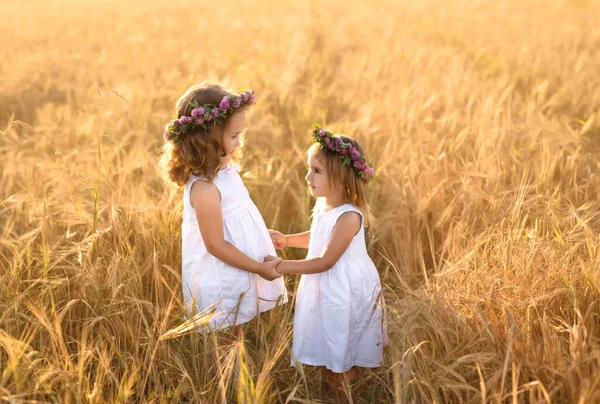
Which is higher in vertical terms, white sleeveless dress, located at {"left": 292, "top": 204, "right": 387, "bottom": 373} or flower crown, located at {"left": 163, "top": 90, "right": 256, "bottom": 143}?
flower crown, located at {"left": 163, "top": 90, "right": 256, "bottom": 143}

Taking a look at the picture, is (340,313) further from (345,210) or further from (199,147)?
(199,147)

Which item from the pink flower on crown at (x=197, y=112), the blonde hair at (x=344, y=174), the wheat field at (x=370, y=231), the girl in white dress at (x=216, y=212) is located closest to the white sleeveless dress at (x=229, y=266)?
the girl in white dress at (x=216, y=212)

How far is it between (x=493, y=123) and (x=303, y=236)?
176cm

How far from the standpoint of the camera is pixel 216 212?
7.47 ft

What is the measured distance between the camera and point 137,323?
217 cm

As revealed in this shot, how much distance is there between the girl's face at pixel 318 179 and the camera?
2.38m

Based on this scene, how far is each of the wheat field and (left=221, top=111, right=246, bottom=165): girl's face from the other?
50cm

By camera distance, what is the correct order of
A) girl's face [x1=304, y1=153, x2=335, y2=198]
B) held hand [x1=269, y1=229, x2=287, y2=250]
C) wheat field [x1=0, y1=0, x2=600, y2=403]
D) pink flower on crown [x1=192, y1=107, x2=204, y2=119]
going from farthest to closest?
held hand [x1=269, y1=229, x2=287, y2=250] < girl's face [x1=304, y1=153, x2=335, y2=198] < pink flower on crown [x1=192, y1=107, x2=204, y2=119] < wheat field [x1=0, y1=0, x2=600, y2=403]

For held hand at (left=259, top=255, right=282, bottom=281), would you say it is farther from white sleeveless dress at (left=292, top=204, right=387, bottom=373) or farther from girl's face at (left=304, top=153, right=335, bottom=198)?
girl's face at (left=304, top=153, right=335, bottom=198)

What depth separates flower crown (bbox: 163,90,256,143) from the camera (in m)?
2.27

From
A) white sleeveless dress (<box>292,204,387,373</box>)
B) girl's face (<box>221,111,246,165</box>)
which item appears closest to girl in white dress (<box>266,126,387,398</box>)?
white sleeveless dress (<box>292,204,387,373</box>)

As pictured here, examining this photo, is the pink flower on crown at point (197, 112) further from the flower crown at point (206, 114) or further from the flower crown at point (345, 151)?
the flower crown at point (345, 151)

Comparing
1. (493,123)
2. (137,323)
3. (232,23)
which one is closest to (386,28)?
(232,23)

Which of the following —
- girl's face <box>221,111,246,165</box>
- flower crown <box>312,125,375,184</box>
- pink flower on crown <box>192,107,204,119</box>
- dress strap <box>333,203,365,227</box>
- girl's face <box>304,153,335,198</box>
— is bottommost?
dress strap <box>333,203,365,227</box>
